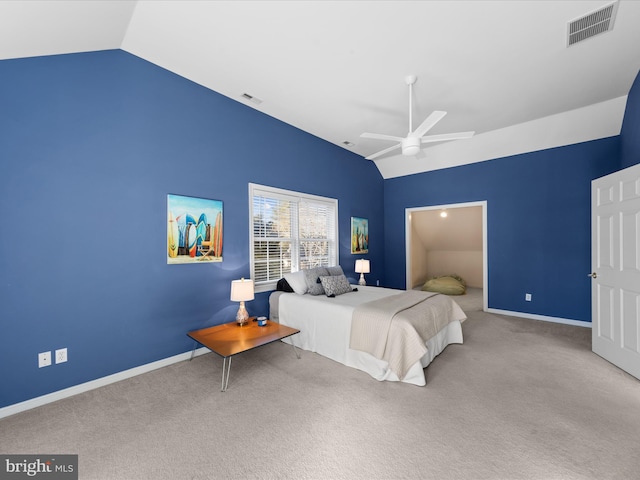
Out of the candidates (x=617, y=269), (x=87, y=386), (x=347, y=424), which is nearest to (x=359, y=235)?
(x=617, y=269)

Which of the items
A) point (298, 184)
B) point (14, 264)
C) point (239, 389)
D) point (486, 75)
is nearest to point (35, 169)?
point (14, 264)

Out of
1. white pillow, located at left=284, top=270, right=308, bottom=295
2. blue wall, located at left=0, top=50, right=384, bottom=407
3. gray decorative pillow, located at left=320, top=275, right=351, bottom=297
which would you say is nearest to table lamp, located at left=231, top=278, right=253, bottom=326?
blue wall, located at left=0, top=50, right=384, bottom=407

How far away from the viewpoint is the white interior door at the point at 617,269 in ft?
8.59

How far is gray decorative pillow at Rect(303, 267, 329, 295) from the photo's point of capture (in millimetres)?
3758

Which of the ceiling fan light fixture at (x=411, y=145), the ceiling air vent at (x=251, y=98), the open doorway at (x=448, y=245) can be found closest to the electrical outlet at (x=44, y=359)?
the ceiling air vent at (x=251, y=98)

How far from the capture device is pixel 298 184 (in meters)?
4.42

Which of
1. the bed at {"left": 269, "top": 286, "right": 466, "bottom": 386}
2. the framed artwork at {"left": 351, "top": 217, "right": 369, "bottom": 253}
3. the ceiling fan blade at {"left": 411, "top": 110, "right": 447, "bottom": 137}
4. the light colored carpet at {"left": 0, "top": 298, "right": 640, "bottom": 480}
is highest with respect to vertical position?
the ceiling fan blade at {"left": 411, "top": 110, "right": 447, "bottom": 137}

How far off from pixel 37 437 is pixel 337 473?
2.08 m

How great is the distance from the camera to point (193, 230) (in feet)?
10.3

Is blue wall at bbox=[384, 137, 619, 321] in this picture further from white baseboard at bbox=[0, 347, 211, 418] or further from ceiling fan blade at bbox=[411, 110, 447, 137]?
white baseboard at bbox=[0, 347, 211, 418]

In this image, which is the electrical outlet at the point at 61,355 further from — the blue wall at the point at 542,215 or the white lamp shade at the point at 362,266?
the blue wall at the point at 542,215

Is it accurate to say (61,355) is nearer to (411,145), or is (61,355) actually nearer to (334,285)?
(334,285)

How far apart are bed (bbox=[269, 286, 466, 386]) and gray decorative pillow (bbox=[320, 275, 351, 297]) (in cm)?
9

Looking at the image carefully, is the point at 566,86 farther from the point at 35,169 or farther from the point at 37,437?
the point at 37,437
